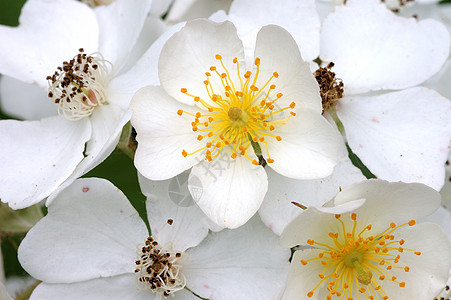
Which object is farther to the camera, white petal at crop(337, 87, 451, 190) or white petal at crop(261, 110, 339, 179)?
white petal at crop(337, 87, 451, 190)

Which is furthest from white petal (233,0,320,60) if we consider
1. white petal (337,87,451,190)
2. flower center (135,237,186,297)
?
flower center (135,237,186,297)

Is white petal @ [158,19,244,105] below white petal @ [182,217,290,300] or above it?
above

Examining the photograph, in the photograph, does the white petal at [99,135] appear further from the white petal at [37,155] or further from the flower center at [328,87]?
the flower center at [328,87]

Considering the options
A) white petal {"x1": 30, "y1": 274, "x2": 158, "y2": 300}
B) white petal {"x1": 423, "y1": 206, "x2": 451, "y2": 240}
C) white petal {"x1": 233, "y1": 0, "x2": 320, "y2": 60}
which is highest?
white petal {"x1": 233, "y1": 0, "x2": 320, "y2": 60}

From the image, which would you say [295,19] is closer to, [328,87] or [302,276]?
[328,87]

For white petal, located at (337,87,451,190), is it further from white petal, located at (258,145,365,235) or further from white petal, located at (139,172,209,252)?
white petal, located at (139,172,209,252)

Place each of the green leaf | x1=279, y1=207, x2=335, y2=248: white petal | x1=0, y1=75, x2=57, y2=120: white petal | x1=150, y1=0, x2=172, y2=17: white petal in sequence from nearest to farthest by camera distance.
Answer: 1. x1=279, y1=207, x2=335, y2=248: white petal
2. the green leaf
3. x1=150, y1=0, x2=172, y2=17: white petal
4. x1=0, y1=75, x2=57, y2=120: white petal

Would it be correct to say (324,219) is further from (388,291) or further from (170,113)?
(170,113)
